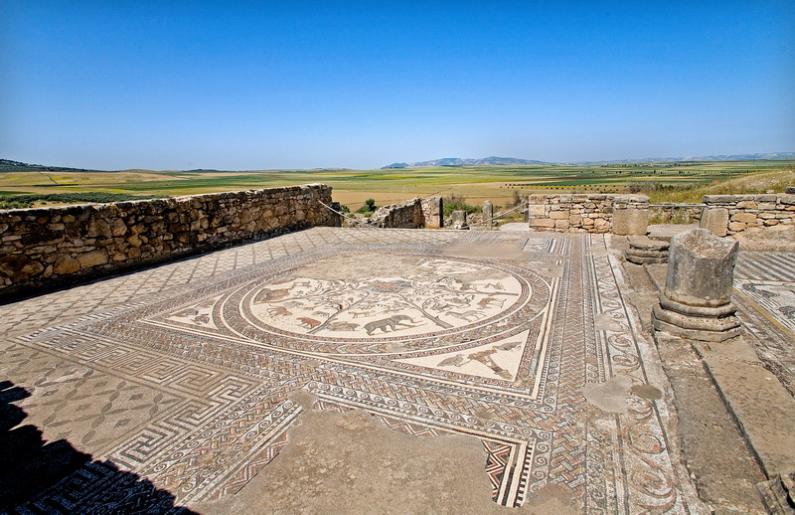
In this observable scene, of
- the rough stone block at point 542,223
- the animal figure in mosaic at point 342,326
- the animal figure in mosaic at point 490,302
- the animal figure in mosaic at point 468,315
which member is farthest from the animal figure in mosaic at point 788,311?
the rough stone block at point 542,223

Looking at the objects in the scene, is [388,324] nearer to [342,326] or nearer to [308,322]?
[342,326]

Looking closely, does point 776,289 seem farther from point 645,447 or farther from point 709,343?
point 645,447

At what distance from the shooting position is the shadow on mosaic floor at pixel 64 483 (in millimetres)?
2180

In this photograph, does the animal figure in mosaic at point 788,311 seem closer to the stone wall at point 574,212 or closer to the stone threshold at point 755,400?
the stone threshold at point 755,400

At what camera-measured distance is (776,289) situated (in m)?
5.32

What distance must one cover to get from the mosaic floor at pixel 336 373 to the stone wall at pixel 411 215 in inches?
268

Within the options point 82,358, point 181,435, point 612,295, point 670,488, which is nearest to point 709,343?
point 612,295

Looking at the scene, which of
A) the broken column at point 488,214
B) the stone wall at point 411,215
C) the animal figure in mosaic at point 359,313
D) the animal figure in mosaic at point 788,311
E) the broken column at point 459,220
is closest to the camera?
the animal figure in mosaic at point 788,311

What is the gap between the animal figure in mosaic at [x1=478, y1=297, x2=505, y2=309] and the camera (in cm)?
504

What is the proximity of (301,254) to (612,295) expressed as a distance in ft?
18.5

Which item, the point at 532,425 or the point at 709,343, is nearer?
the point at 532,425

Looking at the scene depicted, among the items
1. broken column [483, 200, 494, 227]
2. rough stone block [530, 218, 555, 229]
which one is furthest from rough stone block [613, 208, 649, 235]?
broken column [483, 200, 494, 227]

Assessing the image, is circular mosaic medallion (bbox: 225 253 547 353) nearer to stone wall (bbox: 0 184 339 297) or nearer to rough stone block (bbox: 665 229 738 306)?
rough stone block (bbox: 665 229 738 306)

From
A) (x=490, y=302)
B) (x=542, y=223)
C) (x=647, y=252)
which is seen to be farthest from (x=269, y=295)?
(x=542, y=223)
